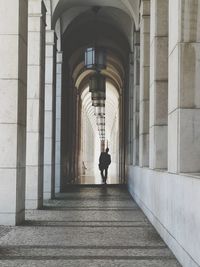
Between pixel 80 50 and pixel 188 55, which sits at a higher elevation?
pixel 80 50

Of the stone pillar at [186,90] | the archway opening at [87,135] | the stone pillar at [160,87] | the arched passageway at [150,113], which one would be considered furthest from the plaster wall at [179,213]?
the archway opening at [87,135]

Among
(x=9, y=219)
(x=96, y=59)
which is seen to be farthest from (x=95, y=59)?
(x=9, y=219)

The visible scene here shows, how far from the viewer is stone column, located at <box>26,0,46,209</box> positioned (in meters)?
14.5

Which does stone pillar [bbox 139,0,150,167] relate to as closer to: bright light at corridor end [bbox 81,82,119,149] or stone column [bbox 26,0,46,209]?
stone column [bbox 26,0,46,209]

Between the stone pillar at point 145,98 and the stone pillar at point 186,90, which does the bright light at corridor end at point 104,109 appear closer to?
the stone pillar at point 145,98

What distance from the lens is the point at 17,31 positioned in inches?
453

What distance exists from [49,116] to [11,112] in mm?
7315

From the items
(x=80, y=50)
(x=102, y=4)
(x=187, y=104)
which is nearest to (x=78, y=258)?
(x=187, y=104)

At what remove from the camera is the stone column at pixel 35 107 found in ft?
47.7

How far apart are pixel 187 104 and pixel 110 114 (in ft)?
199

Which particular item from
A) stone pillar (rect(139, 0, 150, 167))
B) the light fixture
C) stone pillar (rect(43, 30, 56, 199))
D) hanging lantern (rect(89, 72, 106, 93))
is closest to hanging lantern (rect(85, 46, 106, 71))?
the light fixture

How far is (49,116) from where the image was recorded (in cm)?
1866

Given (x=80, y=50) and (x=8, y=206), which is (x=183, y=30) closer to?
(x=8, y=206)

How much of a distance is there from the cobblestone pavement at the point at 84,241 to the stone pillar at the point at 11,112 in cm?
61
